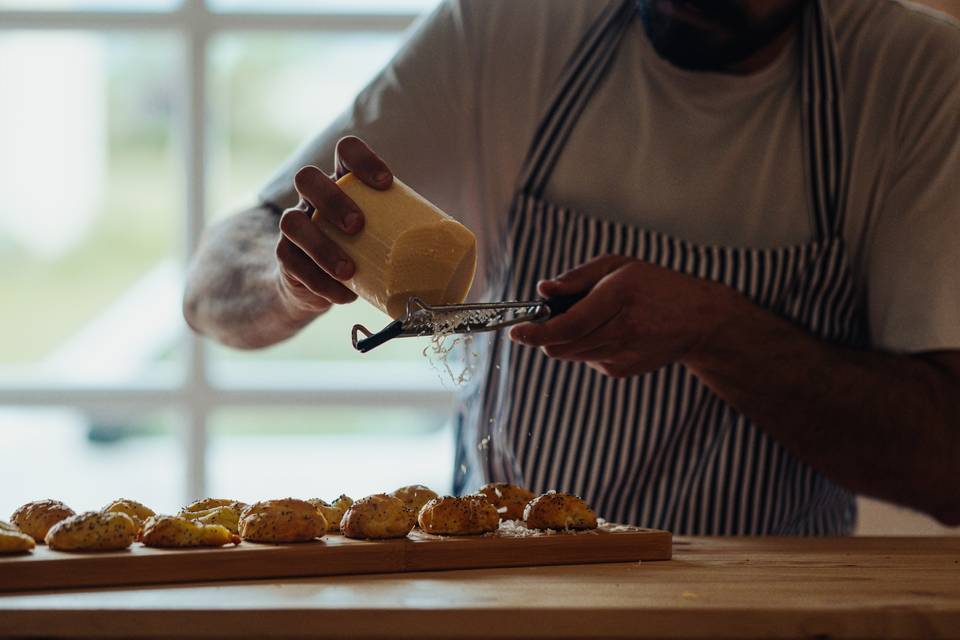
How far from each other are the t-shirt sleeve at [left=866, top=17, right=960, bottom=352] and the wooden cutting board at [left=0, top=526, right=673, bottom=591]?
0.58 meters

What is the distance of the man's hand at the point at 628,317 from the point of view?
4.15 feet

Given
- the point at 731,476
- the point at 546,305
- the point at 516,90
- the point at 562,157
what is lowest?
the point at 731,476

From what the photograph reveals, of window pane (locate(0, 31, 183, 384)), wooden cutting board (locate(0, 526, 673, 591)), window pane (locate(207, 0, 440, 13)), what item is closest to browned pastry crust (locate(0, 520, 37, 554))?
wooden cutting board (locate(0, 526, 673, 591))

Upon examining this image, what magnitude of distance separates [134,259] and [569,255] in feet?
5.17

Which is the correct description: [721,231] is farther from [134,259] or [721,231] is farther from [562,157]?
[134,259]

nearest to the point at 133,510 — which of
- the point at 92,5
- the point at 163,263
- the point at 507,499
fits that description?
the point at 507,499

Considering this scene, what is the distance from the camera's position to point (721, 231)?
5.42 ft

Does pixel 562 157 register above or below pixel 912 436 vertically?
above

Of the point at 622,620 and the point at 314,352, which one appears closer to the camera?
the point at 622,620

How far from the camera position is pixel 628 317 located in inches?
52.5

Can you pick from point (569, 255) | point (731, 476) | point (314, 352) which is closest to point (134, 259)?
point (314, 352)

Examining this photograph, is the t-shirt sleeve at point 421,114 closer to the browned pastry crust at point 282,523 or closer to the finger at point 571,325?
the finger at point 571,325

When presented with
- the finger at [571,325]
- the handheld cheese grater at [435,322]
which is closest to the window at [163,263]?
the finger at [571,325]

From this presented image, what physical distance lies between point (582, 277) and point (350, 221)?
33cm
